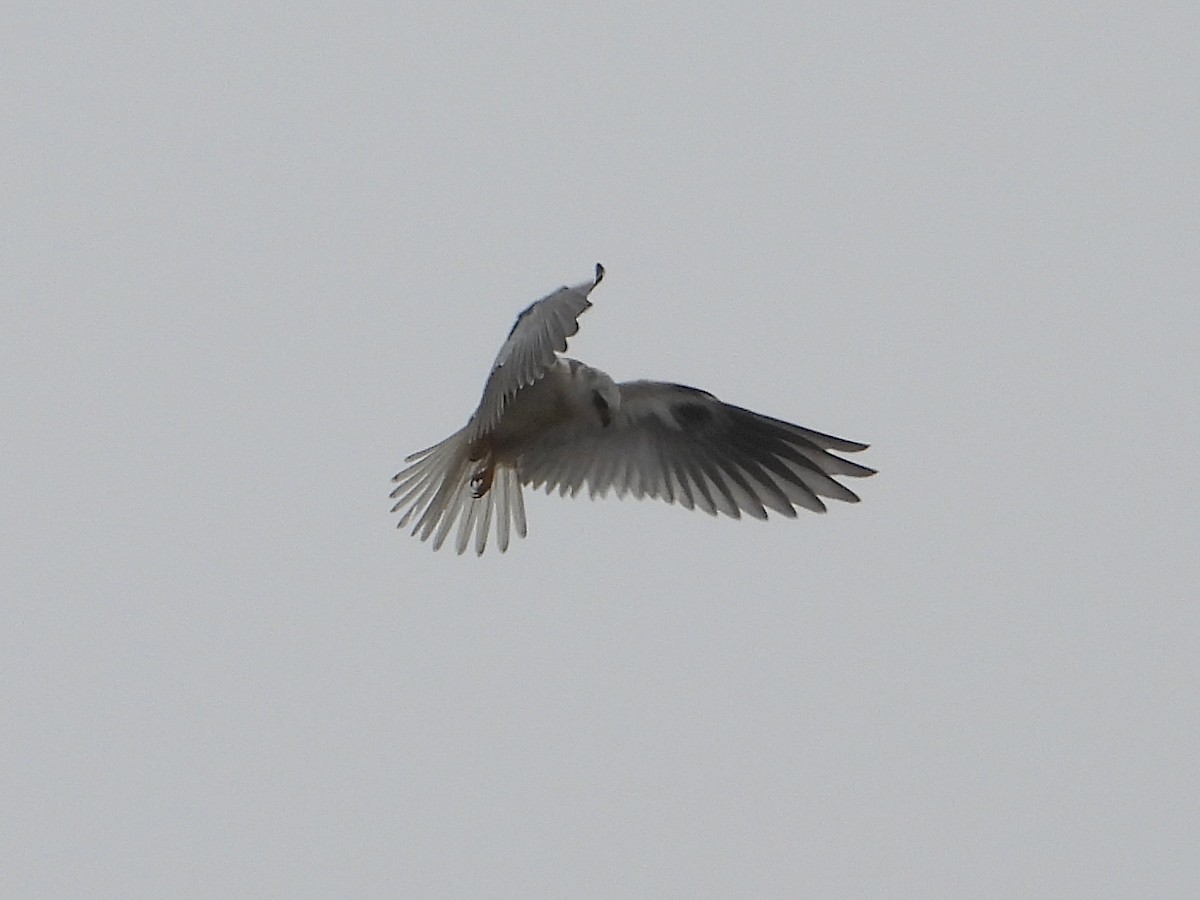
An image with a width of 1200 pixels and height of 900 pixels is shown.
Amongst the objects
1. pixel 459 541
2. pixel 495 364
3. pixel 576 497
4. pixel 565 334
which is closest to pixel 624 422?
pixel 576 497

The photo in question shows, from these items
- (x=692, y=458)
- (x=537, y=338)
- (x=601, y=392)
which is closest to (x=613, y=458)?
(x=692, y=458)

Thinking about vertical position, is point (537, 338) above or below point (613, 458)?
below

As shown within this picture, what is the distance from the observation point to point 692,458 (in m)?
7.26

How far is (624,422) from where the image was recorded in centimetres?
715

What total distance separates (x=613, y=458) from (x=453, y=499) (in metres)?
0.70

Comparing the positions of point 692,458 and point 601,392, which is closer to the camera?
point 601,392

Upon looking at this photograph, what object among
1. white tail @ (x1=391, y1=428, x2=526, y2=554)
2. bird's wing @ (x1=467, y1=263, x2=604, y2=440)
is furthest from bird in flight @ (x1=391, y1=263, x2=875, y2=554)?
bird's wing @ (x1=467, y1=263, x2=604, y2=440)

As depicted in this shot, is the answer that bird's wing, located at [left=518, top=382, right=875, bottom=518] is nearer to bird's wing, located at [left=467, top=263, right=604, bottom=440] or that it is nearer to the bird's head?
the bird's head

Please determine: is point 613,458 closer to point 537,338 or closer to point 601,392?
point 601,392

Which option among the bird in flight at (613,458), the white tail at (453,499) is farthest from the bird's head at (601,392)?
the white tail at (453,499)

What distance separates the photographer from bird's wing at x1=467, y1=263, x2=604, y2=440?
5402 millimetres

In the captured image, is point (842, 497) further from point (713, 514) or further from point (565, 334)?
point (565, 334)

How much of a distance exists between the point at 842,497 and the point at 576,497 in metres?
1.13

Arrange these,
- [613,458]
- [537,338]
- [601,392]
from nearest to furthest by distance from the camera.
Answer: [537,338] → [601,392] → [613,458]
